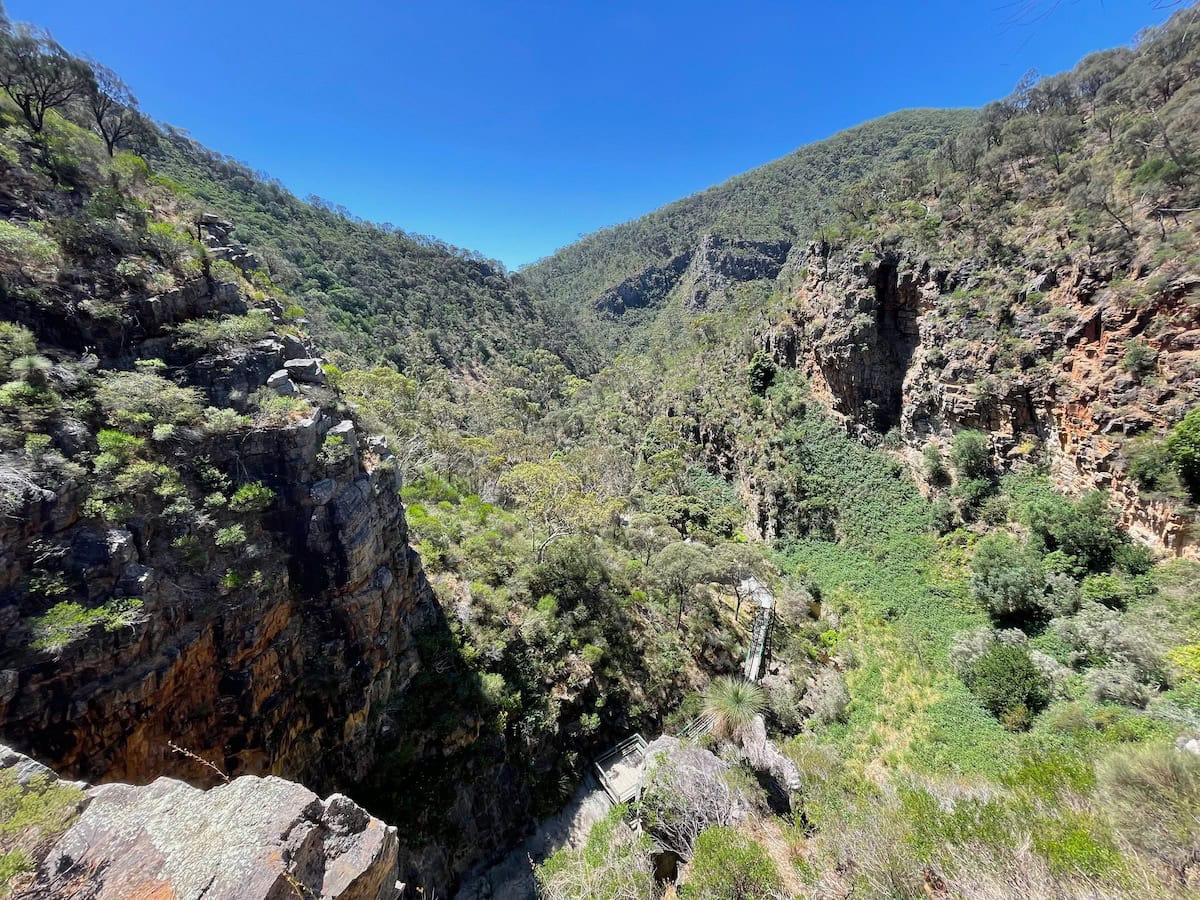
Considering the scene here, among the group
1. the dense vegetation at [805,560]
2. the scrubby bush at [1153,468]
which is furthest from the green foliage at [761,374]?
the scrubby bush at [1153,468]

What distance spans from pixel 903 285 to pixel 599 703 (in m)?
32.8

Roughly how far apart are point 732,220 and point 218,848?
126355 millimetres

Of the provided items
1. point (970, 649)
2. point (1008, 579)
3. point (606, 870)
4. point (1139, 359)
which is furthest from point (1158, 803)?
point (1139, 359)

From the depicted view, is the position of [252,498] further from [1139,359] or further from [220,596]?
[1139,359]

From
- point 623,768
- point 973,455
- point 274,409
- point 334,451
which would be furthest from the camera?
point 973,455

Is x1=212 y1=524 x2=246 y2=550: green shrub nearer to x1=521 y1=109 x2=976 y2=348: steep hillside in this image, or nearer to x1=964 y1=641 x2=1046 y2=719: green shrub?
x1=964 y1=641 x2=1046 y2=719: green shrub

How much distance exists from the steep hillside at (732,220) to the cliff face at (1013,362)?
62.7 m

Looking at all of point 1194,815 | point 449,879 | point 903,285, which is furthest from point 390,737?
point 903,285

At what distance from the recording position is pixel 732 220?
10838 centimetres

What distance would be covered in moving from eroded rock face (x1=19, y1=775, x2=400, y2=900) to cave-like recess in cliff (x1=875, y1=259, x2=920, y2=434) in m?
34.8

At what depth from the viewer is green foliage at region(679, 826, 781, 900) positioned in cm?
752

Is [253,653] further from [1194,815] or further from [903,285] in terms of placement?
[903,285]

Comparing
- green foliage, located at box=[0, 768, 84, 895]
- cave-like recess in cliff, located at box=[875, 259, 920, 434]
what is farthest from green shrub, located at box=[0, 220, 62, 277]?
cave-like recess in cliff, located at box=[875, 259, 920, 434]

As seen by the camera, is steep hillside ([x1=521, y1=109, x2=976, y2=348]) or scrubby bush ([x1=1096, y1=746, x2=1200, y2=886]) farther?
steep hillside ([x1=521, y1=109, x2=976, y2=348])
